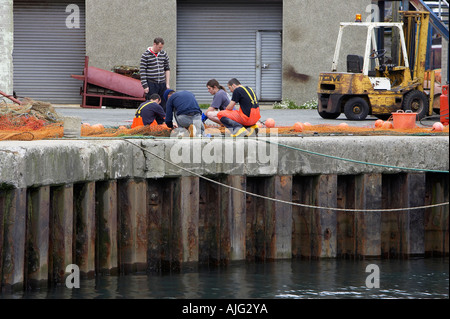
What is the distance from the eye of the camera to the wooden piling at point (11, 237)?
8086mm

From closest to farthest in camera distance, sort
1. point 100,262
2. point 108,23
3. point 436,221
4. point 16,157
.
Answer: point 16,157, point 100,262, point 436,221, point 108,23

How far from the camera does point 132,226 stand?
9727mm

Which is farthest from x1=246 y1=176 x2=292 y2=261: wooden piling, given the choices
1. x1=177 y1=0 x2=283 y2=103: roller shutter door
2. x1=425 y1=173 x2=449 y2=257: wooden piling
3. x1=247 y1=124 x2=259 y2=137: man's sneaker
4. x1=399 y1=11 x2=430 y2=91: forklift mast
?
x1=177 y1=0 x2=283 y2=103: roller shutter door

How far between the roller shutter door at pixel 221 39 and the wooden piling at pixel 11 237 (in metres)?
16.2

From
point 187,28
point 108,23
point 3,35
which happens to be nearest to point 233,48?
point 187,28

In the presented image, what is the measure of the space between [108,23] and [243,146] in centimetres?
1384

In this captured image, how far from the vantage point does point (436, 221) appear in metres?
11.0

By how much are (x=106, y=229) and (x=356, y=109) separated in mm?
9549

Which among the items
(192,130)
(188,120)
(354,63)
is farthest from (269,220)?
(354,63)

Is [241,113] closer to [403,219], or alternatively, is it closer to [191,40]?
[403,219]

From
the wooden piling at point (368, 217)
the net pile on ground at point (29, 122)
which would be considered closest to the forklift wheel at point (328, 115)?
the net pile on ground at point (29, 122)

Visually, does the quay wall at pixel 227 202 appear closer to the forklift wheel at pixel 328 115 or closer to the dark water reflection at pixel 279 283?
the dark water reflection at pixel 279 283

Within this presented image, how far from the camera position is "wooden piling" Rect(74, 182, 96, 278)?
9164 millimetres
